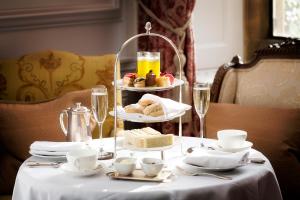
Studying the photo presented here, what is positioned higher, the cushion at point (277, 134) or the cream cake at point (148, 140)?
the cream cake at point (148, 140)

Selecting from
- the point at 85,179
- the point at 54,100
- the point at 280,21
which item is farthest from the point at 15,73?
the point at 280,21

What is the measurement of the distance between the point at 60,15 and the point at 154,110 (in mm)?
1382

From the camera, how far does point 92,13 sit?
386 centimetres

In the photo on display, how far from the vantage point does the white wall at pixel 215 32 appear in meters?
4.40

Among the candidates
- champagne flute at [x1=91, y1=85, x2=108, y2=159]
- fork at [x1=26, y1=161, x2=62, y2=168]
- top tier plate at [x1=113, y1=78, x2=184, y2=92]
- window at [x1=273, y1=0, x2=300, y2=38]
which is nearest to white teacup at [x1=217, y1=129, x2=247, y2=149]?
top tier plate at [x1=113, y1=78, x2=184, y2=92]

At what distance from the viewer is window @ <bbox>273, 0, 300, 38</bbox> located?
4.34 metres

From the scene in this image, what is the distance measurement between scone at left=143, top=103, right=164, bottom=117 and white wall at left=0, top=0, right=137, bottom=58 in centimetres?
132

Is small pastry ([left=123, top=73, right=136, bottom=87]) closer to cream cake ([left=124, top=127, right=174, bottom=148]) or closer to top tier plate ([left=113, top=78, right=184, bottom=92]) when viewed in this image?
top tier plate ([left=113, top=78, right=184, bottom=92])

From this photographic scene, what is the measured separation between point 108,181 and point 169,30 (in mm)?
1723

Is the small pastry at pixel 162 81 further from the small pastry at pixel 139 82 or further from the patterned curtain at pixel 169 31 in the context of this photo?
the patterned curtain at pixel 169 31

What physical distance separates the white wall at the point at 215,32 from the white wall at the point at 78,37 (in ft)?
1.87

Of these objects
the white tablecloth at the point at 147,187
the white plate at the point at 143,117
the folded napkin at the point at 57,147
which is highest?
the white plate at the point at 143,117

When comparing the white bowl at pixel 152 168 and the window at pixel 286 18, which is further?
the window at pixel 286 18

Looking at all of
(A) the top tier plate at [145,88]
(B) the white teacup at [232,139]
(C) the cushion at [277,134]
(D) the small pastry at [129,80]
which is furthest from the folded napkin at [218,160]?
(C) the cushion at [277,134]
